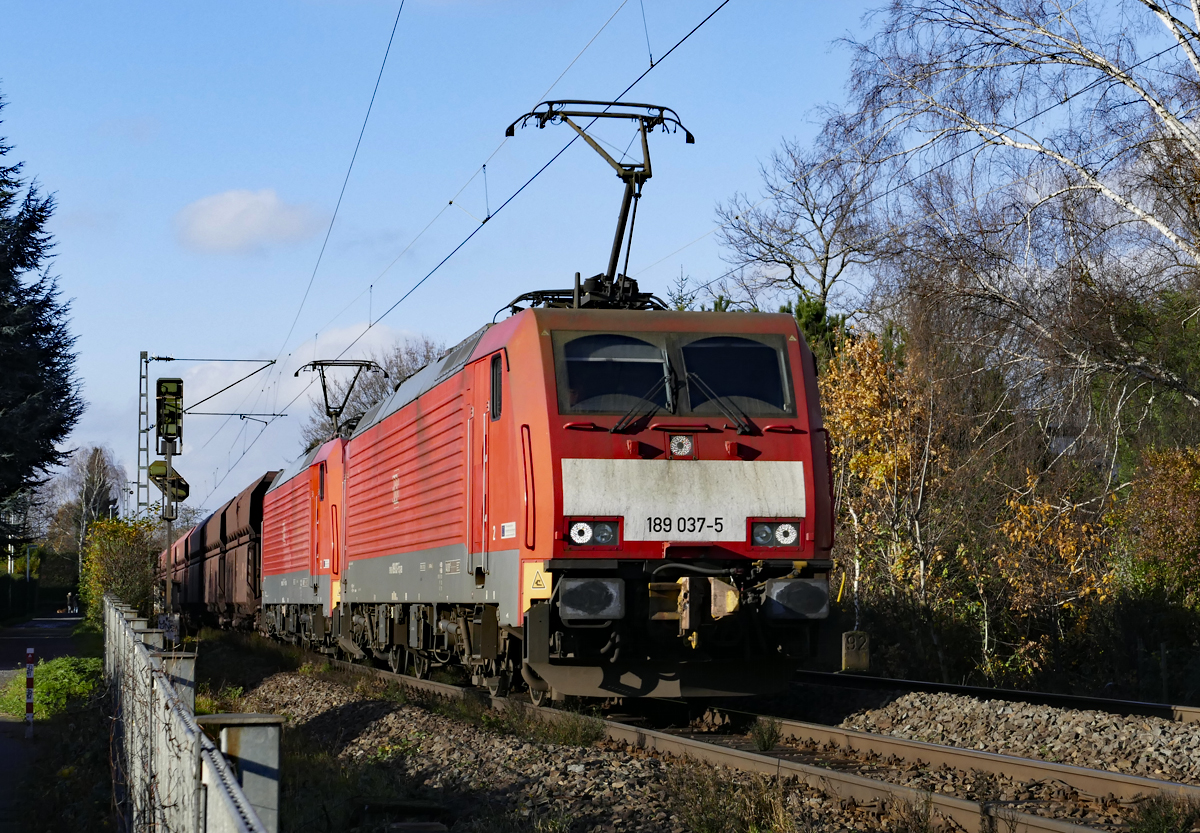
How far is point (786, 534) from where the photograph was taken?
32.3 feet

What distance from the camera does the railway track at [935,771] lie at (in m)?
6.48

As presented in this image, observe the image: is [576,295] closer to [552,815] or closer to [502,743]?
[502,743]

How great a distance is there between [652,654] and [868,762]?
1895 mm

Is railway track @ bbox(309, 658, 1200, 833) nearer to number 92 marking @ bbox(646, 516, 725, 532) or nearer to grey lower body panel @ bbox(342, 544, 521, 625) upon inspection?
grey lower body panel @ bbox(342, 544, 521, 625)

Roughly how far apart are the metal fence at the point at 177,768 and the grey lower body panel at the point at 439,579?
2.93 meters

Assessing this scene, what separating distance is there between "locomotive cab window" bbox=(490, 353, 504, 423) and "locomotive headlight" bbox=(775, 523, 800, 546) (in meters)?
2.52

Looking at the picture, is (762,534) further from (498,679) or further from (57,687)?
(57,687)

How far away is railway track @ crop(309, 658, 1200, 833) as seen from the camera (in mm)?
6484

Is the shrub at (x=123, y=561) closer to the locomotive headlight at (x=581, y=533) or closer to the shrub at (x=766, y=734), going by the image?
the locomotive headlight at (x=581, y=533)

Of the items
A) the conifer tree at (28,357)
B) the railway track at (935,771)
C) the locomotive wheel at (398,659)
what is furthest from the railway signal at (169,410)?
the railway track at (935,771)

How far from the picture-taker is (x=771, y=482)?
985 centimetres

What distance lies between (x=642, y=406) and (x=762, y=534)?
1.40 metres

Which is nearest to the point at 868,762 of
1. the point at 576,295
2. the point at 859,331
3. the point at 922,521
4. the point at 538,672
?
the point at 538,672

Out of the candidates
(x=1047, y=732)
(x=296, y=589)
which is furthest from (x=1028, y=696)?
(x=296, y=589)
